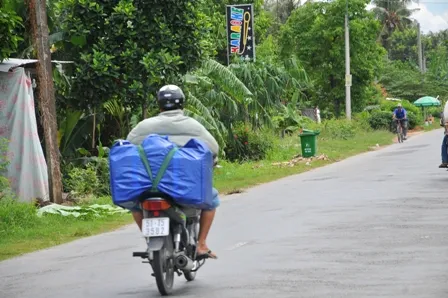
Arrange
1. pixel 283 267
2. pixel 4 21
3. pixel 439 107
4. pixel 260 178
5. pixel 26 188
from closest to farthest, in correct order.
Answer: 1. pixel 283 267
2. pixel 4 21
3. pixel 26 188
4. pixel 260 178
5. pixel 439 107

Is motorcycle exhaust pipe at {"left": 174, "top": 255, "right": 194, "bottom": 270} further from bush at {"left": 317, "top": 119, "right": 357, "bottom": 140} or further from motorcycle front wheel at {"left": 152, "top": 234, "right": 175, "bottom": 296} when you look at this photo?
bush at {"left": 317, "top": 119, "right": 357, "bottom": 140}

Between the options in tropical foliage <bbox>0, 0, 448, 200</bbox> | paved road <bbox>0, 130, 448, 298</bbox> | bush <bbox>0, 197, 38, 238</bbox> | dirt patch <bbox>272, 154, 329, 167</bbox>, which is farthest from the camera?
dirt patch <bbox>272, 154, 329, 167</bbox>

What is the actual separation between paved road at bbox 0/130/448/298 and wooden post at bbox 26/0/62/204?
3044 millimetres

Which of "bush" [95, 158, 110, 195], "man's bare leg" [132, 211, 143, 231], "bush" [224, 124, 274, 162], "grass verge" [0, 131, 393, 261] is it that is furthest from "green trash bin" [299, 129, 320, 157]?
"man's bare leg" [132, 211, 143, 231]

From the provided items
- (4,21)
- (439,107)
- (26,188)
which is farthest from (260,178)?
(439,107)

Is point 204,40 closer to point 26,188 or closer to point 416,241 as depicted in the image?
point 26,188

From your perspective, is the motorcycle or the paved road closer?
the motorcycle

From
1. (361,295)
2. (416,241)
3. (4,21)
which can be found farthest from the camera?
(4,21)

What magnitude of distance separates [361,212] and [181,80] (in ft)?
26.2

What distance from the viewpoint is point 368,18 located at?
54.7 meters

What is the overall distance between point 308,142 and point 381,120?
25.2m

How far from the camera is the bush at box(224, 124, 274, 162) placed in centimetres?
3303

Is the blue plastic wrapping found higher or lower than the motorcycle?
higher

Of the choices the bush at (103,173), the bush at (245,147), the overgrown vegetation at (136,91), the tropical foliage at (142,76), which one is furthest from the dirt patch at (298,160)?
the bush at (103,173)
